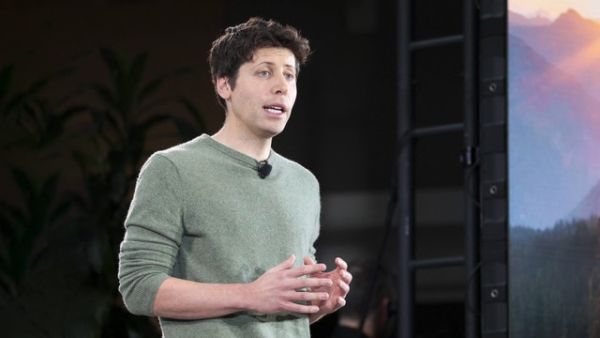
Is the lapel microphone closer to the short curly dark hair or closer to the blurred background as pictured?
the short curly dark hair

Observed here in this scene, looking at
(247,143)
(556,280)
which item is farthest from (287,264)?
(556,280)

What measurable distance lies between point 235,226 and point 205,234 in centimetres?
4

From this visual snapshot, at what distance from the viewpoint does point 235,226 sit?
1.62 m

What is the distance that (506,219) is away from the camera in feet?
9.67

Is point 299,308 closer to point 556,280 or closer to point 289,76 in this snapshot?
point 289,76

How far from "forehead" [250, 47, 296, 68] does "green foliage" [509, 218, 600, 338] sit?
1.35 m

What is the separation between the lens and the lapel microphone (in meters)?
1.68

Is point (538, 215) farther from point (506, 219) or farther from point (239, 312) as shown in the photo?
point (239, 312)

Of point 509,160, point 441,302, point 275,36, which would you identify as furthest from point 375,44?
point 275,36

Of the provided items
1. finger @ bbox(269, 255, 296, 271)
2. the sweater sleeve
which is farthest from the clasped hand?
the sweater sleeve

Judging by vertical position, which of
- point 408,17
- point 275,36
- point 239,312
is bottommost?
point 239,312

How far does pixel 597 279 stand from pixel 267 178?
1411 mm

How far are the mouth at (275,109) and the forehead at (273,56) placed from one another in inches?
2.5

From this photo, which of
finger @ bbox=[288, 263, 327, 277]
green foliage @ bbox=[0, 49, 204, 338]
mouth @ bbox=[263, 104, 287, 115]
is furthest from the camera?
green foliage @ bbox=[0, 49, 204, 338]
